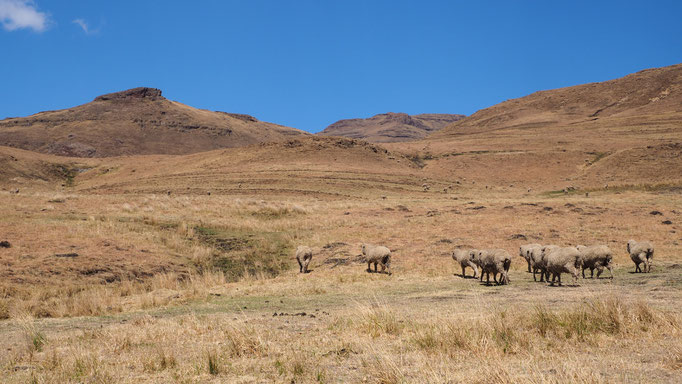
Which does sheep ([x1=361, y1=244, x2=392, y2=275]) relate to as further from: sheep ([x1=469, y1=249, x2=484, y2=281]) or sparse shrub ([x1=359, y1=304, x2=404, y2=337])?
sparse shrub ([x1=359, y1=304, x2=404, y2=337])

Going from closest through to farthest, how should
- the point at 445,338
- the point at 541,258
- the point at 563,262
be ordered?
1. the point at 445,338
2. the point at 563,262
3. the point at 541,258

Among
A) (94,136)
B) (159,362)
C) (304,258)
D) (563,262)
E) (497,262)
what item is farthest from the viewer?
(94,136)

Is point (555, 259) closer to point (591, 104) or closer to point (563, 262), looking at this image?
point (563, 262)

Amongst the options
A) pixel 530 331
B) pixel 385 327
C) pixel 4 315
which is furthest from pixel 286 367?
pixel 4 315

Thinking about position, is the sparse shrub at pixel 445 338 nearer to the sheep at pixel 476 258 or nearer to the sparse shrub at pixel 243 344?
the sparse shrub at pixel 243 344

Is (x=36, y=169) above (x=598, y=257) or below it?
above

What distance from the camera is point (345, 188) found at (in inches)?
2630

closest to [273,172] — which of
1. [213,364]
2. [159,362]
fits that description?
[159,362]

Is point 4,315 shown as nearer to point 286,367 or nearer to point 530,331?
point 286,367

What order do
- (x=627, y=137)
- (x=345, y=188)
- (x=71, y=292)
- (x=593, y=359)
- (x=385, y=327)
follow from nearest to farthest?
1. (x=593, y=359)
2. (x=385, y=327)
3. (x=71, y=292)
4. (x=345, y=188)
5. (x=627, y=137)

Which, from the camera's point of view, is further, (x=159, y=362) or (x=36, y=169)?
(x=36, y=169)

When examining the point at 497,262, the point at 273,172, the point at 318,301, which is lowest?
the point at 318,301

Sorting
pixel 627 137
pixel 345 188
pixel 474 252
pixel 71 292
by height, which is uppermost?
pixel 627 137

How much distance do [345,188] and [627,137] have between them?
67.7m
